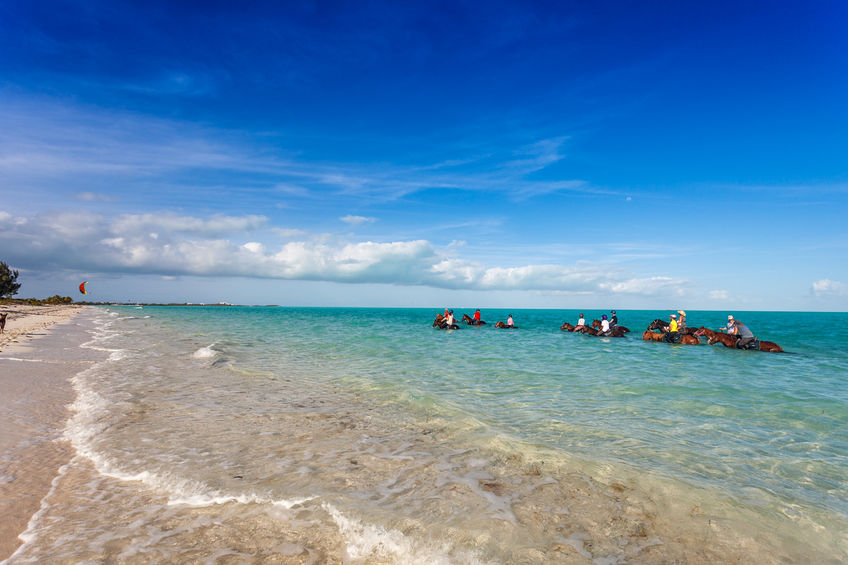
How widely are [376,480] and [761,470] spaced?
684 centimetres

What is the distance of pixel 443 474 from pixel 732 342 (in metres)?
32.3

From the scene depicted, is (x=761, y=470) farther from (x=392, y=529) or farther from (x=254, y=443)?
(x=254, y=443)

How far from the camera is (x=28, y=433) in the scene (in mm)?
8023

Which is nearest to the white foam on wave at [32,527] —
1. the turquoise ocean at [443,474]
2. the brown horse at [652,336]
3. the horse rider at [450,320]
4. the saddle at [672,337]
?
the turquoise ocean at [443,474]

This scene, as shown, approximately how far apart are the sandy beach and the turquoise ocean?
0.25 meters

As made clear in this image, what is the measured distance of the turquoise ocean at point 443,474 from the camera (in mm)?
4715

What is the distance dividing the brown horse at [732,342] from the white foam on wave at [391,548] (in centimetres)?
3260

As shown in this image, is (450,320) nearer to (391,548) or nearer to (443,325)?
(443,325)

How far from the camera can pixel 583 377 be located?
53.4 ft

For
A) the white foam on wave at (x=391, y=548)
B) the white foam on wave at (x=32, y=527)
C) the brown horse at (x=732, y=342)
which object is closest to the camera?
the white foam on wave at (x=32, y=527)

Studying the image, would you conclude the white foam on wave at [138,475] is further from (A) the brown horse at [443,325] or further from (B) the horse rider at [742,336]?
(A) the brown horse at [443,325]

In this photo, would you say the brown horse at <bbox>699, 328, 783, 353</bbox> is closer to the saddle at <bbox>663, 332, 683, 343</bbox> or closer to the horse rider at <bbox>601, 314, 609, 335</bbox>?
the saddle at <bbox>663, 332, 683, 343</bbox>

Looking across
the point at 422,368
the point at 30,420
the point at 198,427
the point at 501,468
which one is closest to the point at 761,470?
the point at 501,468

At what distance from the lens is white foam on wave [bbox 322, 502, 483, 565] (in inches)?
176
